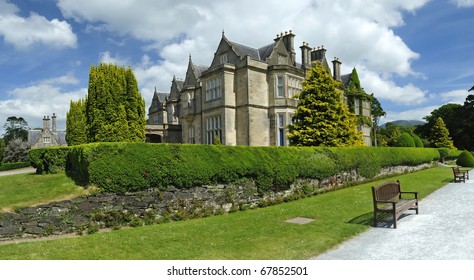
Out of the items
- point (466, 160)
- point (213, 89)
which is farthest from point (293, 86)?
point (466, 160)

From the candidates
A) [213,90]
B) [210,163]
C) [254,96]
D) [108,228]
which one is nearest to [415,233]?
[210,163]

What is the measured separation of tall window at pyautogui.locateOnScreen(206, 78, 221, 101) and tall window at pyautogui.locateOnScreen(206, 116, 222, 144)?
2.09m

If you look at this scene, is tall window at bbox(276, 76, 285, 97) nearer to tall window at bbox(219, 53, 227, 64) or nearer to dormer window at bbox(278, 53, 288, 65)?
dormer window at bbox(278, 53, 288, 65)

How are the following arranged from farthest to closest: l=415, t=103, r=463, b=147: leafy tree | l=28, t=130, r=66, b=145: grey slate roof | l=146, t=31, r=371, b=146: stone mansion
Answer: l=415, t=103, r=463, b=147: leafy tree
l=28, t=130, r=66, b=145: grey slate roof
l=146, t=31, r=371, b=146: stone mansion

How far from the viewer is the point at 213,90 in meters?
31.9

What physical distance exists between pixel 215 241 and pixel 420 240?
5131mm

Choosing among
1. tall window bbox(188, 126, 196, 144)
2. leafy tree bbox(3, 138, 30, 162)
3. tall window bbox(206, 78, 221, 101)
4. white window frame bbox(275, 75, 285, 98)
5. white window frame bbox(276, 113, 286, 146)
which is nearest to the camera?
white window frame bbox(276, 113, 286, 146)

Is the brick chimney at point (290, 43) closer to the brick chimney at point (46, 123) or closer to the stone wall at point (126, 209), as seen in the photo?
the stone wall at point (126, 209)

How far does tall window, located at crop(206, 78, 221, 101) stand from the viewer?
31184 millimetres

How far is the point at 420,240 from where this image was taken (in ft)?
26.4

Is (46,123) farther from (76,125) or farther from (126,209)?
(126,209)

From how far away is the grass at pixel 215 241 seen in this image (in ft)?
24.5

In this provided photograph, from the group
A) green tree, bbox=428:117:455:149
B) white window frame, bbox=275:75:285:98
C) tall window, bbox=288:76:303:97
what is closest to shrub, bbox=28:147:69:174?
white window frame, bbox=275:75:285:98
